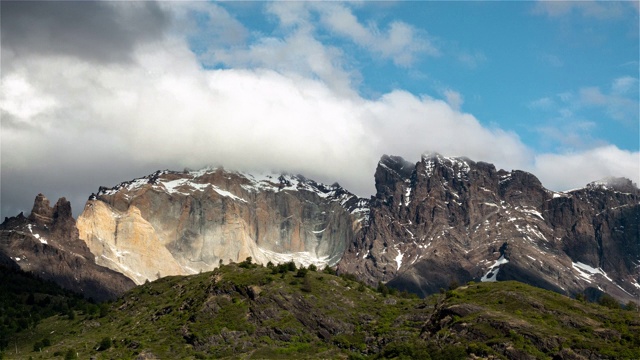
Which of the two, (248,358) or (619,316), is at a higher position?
(619,316)

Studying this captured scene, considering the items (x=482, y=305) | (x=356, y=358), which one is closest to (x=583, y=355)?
(x=482, y=305)

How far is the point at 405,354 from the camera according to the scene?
173125 mm

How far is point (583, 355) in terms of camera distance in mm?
160750

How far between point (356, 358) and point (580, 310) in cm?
5133

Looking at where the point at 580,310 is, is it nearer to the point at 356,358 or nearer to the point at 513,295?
the point at 513,295

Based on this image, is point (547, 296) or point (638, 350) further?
point (547, 296)

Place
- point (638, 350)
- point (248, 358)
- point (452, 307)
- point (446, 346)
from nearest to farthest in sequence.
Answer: point (638, 350)
point (446, 346)
point (452, 307)
point (248, 358)

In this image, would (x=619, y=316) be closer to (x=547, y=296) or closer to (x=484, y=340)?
(x=547, y=296)

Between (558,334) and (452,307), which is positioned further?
(452,307)

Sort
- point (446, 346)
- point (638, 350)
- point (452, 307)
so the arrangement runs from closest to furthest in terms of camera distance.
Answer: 1. point (638, 350)
2. point (446, 346)
3. point (452, 307)

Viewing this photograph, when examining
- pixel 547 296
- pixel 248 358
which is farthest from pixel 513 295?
pixel 248 358

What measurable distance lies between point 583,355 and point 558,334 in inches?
326

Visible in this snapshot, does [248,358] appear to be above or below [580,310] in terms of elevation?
below

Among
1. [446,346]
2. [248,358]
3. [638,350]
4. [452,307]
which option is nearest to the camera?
[638,350]
